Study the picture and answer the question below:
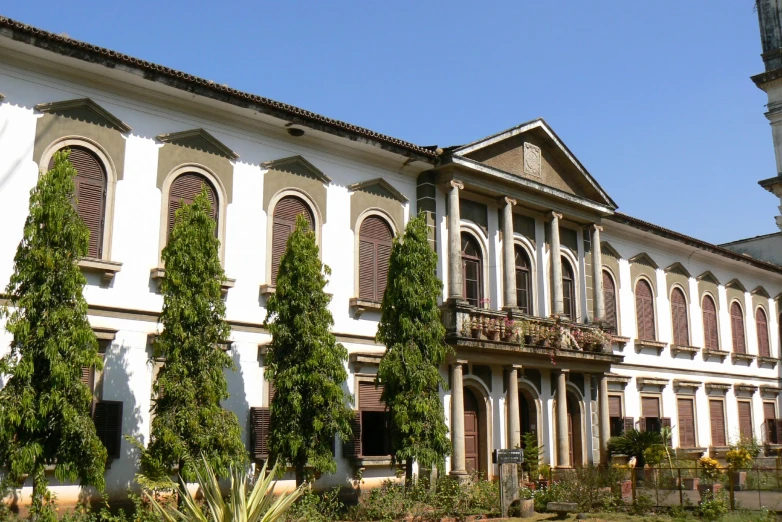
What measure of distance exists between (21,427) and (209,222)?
4.49m

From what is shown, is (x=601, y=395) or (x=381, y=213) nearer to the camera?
(x=381, y=213)

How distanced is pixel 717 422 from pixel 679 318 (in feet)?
13.6

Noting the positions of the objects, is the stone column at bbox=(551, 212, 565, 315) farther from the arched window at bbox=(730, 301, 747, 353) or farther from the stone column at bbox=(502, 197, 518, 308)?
the arched window at bbox=(730, 301, 747, 353)

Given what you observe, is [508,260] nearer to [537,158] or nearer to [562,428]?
[537,158]

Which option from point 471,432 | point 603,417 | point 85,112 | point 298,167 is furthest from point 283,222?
point 603,417

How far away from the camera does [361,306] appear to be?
766 inches

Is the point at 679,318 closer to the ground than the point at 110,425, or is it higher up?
higher up

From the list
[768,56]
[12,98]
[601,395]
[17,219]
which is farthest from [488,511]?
[768,56]

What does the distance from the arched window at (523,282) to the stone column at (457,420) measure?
3.75m

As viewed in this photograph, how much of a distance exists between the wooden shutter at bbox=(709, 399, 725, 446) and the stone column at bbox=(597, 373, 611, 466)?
773cm

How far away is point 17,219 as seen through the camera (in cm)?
1480

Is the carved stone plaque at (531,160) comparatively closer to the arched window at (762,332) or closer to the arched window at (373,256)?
the arched window at (373,256)

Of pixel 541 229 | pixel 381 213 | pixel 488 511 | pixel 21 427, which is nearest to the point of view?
pixel 21 427

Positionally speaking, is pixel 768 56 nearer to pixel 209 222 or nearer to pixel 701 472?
pixel 701 472
